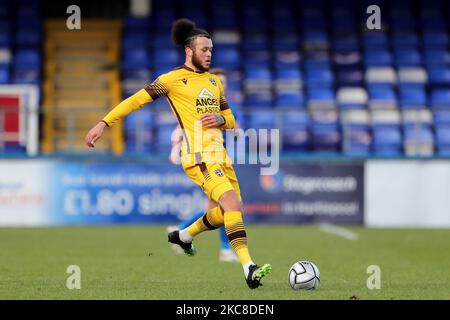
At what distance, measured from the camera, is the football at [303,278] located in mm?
7938

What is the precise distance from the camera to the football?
7.94 m

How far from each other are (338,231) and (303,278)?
27.3ft

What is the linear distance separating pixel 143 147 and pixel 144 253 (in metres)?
6.60

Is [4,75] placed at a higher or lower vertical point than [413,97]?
higher

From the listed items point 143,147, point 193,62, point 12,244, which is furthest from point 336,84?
point 193,62

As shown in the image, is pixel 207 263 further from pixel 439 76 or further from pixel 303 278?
pixel 439 76

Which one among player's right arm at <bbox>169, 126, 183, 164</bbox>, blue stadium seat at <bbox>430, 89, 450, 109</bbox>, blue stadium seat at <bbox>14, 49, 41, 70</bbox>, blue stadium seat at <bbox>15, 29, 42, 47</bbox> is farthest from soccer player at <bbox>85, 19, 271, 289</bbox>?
blue stadium seat at <bbox>15, 29, 42, 47</bbox>

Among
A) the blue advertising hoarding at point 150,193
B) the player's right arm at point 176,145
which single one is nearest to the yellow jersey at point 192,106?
the player's right arm at point 176,145

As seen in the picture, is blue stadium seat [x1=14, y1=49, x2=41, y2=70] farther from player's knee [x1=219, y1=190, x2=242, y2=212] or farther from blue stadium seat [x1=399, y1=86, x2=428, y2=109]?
player's knee [x1=219, y1=190, x2=242, y2=212]

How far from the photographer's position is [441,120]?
19.5 m

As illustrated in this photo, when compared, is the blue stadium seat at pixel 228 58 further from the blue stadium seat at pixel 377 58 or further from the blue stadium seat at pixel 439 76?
the blue stadium seat at pixel 439 76

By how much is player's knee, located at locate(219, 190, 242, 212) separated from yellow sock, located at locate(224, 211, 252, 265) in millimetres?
40

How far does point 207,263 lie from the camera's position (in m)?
10.6

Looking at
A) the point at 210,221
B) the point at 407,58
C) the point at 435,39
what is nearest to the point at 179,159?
the point at 210,221
